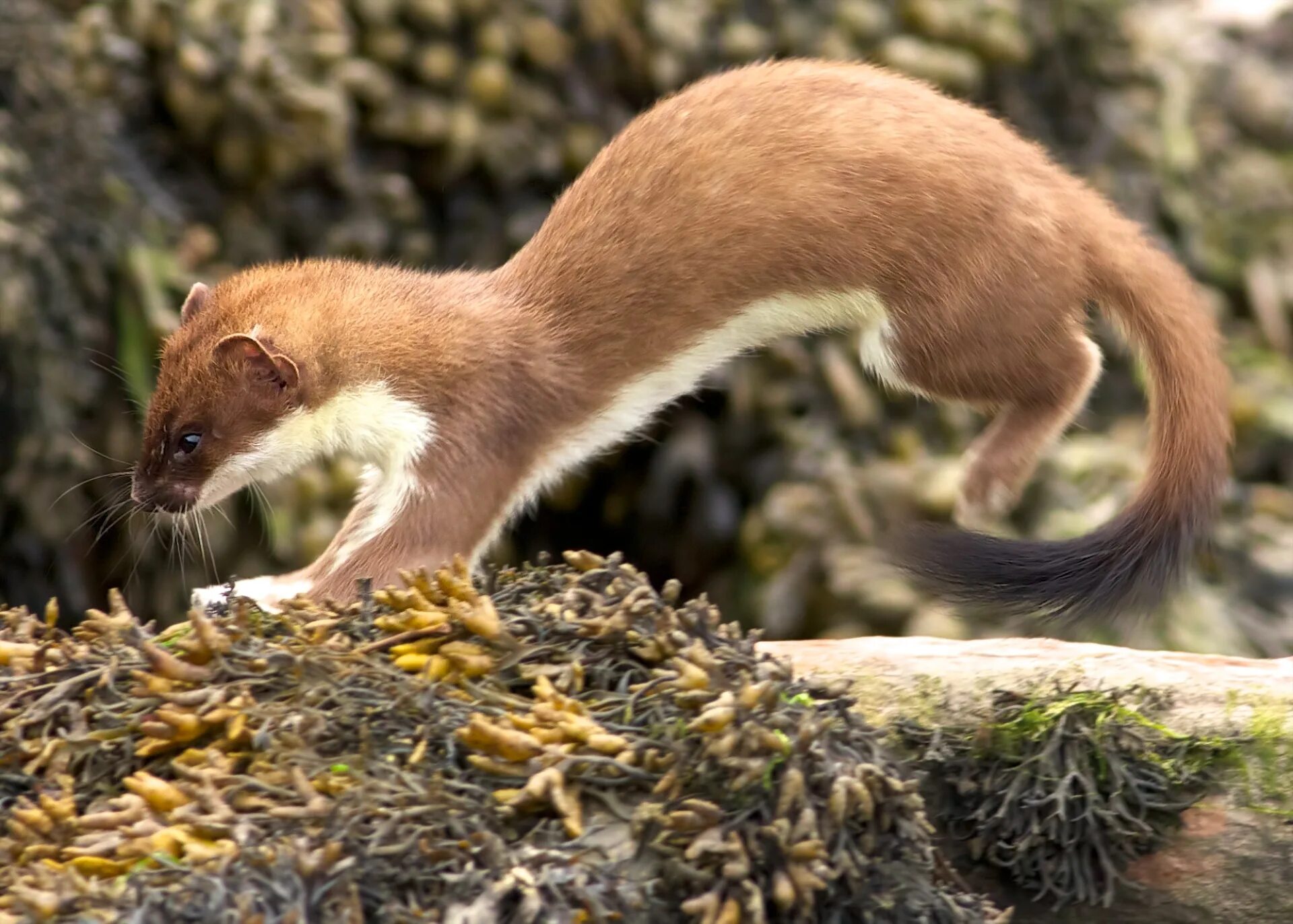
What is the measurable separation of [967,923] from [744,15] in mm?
3489

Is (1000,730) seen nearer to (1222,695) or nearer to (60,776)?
(1222,695)

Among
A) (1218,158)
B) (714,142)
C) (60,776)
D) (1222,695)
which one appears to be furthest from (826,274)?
(1218,158)

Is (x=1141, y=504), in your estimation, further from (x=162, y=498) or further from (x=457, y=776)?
(x=162, y=498)

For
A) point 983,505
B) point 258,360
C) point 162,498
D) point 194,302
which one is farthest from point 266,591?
point 983,505

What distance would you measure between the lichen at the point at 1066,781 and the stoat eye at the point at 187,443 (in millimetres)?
1182

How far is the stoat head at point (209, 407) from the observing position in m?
2.55

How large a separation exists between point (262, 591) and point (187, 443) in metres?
0.27

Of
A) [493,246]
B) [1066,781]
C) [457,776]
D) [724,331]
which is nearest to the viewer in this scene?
[457,776]

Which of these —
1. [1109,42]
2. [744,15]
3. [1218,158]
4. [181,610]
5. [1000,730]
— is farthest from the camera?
[1218,158]

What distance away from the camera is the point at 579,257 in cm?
273

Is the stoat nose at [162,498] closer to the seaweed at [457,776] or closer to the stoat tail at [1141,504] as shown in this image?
the seaweed at [457,776]

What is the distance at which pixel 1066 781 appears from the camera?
7.32ft

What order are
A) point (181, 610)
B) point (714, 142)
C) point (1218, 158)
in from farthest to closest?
point (1218, 158)
point (181, 610)
point (714, 142)

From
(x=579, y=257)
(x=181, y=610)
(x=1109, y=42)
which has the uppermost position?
(x=579, y=257)
